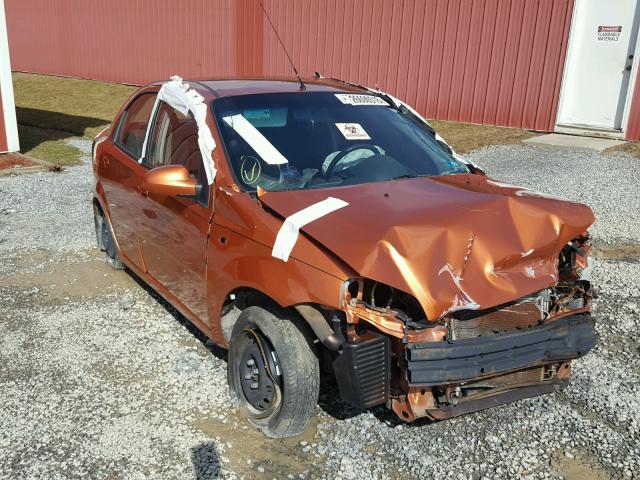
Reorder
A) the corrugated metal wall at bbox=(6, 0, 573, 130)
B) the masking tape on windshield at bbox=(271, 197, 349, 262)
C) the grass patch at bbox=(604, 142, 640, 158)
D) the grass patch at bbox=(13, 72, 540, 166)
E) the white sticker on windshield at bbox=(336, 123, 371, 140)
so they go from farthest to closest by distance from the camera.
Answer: the corrugated metal wall at bbox=(6, 0, 573, 130)
the grass patch at bbox=(13, 72, 540, 166)
the grass patch at bbox=(604, 142, 640, 158)
the white sticker on windshield at bbox=(336, 123, 371, 140)
the masking tape on windshield at bbox=(271, 197, 349, 262)

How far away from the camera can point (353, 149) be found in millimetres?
3807

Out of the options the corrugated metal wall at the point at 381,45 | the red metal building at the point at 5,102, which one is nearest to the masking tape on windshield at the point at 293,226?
the red metal building at the point at 5,102

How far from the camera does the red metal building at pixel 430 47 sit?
37.3ft

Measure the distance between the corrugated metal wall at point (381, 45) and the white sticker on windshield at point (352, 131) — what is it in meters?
9.00

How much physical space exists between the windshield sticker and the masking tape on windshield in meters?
1.33

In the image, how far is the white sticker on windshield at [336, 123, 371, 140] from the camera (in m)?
3.89

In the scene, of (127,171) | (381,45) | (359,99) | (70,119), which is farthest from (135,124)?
(70,119)

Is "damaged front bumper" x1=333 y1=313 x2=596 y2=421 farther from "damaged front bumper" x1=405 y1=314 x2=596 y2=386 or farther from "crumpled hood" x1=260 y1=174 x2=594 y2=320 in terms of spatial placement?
"crumpled hood" x1=260 y1=174 x2=594 y2=320

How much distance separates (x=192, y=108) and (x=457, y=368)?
2292 millimetres

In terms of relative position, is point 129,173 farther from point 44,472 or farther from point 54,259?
point 44,472

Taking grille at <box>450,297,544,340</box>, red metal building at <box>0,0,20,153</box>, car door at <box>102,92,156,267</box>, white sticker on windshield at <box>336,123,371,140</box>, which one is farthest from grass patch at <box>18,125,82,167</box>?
grille at <box>450,297,544,340</box>

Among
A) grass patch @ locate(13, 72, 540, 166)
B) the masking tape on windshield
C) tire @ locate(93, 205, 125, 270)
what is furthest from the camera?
grass patch @ locate(13, 72, 540, 166)

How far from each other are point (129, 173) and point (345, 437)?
2.51m

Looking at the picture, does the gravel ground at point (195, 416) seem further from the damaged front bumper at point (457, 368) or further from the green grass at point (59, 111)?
the green grass at point (59, 111)
